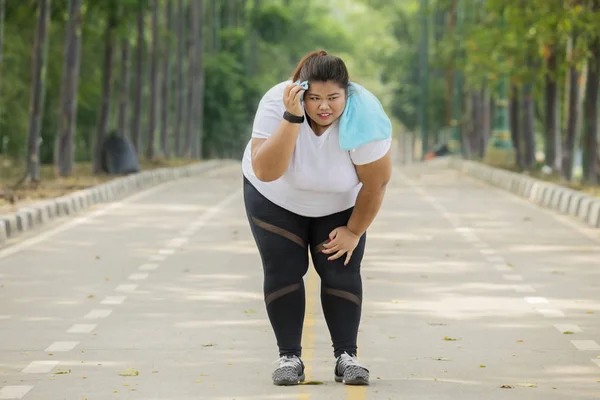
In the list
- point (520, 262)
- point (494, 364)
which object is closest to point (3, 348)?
point (494, 364)

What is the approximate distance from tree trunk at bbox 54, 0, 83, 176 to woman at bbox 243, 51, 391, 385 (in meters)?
26.9

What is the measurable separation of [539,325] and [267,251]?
3879 mm

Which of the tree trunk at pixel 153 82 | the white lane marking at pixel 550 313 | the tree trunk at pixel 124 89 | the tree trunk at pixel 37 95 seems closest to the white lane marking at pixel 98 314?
the white lane marking at pixel 550 313

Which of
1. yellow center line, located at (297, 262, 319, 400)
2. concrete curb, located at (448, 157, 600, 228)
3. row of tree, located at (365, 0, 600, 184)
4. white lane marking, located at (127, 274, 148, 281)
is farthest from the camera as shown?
row of tree, located at (365, 0, 600, 184)

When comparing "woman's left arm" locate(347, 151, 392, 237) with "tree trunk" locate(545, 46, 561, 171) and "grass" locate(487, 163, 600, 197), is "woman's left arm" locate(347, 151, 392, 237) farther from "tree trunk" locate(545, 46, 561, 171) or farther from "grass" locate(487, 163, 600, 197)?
"tree trunk" locate(545, 46, 561, 171)

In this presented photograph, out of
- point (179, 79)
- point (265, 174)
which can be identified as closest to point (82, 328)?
point (265, 174)

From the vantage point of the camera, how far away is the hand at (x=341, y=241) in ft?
28.6

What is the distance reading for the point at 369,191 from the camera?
861cm

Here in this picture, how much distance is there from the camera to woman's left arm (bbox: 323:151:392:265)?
856 centimetres

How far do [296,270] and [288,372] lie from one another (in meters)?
0.55

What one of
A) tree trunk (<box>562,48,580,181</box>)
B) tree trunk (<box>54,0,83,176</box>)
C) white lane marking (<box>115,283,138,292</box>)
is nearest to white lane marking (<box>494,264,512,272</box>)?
white lane marking (<box>115,283,138,292</box>)

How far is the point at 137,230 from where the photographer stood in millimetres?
22359

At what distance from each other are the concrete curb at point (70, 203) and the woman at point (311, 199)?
11.4m

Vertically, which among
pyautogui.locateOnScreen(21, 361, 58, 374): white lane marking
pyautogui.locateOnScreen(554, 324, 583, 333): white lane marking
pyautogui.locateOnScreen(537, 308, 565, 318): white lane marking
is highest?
pyautogui.locateOnScreen(21, 361, 58, 374): white lane marking
